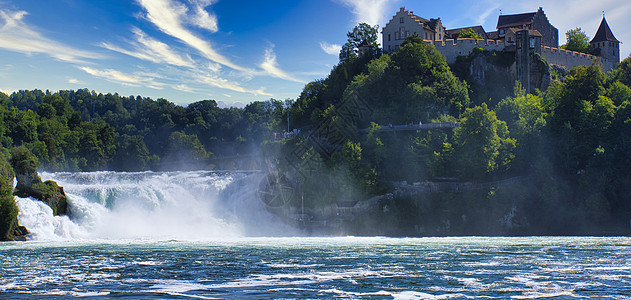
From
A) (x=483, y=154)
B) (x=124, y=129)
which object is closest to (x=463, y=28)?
(x=483, y=154)

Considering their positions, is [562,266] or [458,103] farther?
[458,103]

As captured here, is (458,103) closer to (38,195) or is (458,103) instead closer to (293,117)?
(293,117)

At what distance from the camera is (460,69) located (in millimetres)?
64312

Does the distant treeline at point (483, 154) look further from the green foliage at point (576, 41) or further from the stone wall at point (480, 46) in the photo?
the green foliage at point (576, 41)

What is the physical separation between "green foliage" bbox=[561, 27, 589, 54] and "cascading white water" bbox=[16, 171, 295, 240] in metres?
53.5

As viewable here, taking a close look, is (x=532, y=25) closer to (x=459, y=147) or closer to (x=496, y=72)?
(x=496, y=72)

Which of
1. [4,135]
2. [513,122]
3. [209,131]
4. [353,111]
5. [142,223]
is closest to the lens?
[142,223]

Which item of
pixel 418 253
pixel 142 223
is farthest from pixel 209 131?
pixel 418 253

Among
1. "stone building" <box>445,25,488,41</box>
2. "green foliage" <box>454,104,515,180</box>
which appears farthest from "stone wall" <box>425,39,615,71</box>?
"green foliage" <box>454,104,515,180</box>

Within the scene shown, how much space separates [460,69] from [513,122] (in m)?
11.8

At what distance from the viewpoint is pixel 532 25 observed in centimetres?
7062

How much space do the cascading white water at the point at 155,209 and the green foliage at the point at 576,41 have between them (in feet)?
175

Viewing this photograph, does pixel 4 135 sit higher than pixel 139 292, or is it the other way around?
pixel 4 135

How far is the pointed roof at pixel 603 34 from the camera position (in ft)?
250
